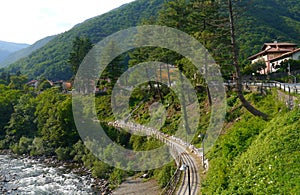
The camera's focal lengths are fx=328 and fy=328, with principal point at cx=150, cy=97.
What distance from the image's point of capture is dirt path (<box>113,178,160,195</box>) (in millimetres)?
24203

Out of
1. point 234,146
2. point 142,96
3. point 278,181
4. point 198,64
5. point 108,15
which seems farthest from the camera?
point 108,15

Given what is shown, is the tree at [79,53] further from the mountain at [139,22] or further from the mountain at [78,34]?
the mountain at [78,34]

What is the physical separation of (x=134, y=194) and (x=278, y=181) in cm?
1484

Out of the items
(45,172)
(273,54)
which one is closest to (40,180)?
(45,172)

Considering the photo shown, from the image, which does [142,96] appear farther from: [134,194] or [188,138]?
[134,194]

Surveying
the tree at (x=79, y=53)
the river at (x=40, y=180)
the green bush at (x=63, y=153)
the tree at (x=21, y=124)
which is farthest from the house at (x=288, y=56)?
the tree at (x=21, y=124)

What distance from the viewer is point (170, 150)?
1097 inches

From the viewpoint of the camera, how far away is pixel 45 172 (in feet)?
119

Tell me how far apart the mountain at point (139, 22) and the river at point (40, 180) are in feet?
67.4

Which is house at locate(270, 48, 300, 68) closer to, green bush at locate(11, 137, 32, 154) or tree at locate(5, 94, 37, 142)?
green bush at locate(11, 137, 32, 154)

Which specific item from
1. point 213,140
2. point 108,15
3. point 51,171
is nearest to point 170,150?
point 213,140

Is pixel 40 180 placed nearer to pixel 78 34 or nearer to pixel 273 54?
pixel 273 54

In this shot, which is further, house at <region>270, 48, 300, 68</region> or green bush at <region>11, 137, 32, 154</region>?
green bush at <region>11, 137, 32, 154</region>

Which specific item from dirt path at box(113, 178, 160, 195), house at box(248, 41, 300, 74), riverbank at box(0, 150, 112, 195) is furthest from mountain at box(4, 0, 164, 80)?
dirt path at box(113, 178, 160, 195)
